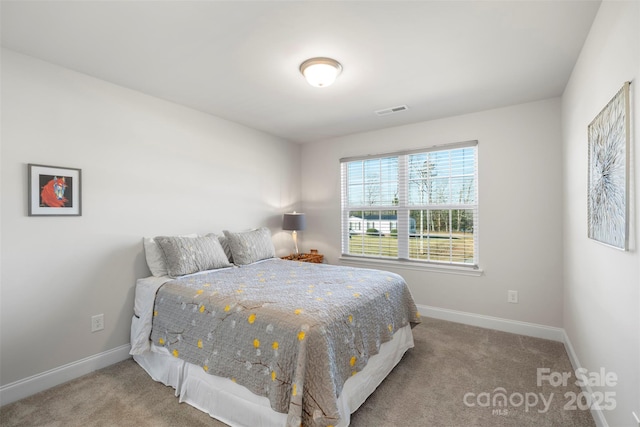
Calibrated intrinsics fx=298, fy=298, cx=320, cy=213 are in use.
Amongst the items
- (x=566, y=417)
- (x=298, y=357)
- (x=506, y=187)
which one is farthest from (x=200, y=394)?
(x=506, y=187)

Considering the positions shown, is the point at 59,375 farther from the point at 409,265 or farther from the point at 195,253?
the point at 409,265

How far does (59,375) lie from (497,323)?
4108 millimetres

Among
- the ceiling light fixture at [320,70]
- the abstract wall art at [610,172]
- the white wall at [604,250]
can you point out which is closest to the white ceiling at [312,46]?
the ceiling light fixture at [320,70]

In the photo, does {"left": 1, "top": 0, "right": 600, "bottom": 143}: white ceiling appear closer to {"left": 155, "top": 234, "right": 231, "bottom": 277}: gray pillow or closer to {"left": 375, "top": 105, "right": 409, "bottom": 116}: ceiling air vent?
{"left": 375, "top": 105, "right": 409, "bottom": 116}: ceiling air vent

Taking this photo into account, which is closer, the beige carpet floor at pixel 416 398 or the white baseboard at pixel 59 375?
the beige carpet floor at pixel 416 398

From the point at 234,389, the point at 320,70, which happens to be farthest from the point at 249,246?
the point at 320,70

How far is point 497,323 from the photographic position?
3.30 m

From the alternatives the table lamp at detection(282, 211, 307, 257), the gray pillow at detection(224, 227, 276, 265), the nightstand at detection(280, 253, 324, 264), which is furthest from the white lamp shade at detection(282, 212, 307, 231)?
the gray pillow at detection(224, 227, 276, 265)

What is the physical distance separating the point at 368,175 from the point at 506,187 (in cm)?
171

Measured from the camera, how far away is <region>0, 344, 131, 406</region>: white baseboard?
6.84 ft

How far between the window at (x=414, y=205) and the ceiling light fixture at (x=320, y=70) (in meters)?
1.88

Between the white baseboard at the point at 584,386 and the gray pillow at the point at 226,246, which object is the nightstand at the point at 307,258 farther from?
the white baseboard at the point at 584,386

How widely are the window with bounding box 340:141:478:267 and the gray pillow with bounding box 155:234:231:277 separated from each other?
Result: 2046 mm

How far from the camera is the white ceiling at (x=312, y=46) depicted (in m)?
1.74
